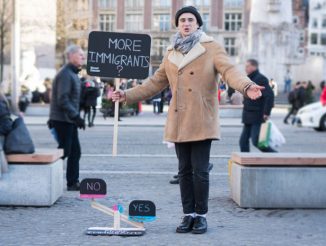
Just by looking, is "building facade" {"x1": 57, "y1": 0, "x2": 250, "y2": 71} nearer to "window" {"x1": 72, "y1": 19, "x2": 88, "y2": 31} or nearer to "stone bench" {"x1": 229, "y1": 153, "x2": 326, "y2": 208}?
"window" {"x1": 72, "y1": 19, "x2": 88, "y2": 31}

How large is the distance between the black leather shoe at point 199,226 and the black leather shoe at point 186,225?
0.04 metres

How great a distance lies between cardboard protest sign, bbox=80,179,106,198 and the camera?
737 centimetres

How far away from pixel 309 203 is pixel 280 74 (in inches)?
1707

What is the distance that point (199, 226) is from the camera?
23.8 ft

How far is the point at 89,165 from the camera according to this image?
13180mm

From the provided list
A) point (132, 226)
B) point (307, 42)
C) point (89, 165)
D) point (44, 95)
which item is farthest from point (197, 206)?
point (307, 42)

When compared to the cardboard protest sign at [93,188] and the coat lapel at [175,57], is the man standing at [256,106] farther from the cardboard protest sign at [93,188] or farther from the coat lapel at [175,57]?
the cardboard protest sign at [93,188]

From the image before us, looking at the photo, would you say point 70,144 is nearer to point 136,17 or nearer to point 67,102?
point 67,102

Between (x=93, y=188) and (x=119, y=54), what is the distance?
57.2 inches

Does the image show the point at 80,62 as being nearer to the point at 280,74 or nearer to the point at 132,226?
the point at 132,226

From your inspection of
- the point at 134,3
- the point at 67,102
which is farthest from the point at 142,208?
the point at 134,3

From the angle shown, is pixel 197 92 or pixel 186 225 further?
pixel 186 225

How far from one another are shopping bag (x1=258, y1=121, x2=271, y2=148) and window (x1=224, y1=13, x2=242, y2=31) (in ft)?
115

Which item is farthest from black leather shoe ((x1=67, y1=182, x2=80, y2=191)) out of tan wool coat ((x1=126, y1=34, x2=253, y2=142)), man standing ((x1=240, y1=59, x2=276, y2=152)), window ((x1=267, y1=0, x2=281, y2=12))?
window ((x1=267, y1=0, x2=281, y2=12))
